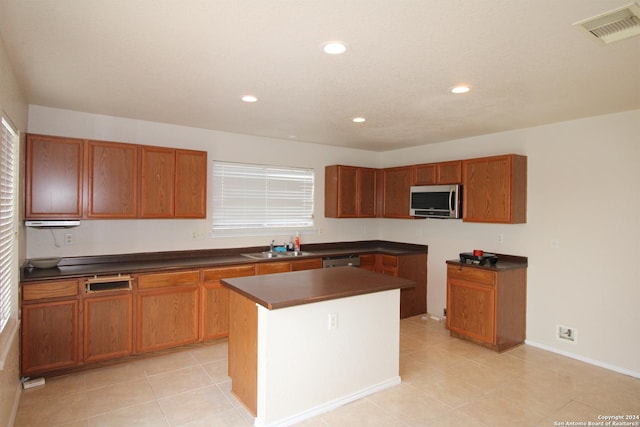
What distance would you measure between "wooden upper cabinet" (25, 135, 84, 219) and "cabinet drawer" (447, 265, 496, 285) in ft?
13.3

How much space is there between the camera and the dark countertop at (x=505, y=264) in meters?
4.02

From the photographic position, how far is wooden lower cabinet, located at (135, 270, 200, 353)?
3637 millimetres

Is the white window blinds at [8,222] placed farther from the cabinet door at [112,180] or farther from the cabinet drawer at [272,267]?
the cabinet drawer at [272,267]

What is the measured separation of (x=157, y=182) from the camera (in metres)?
3.94

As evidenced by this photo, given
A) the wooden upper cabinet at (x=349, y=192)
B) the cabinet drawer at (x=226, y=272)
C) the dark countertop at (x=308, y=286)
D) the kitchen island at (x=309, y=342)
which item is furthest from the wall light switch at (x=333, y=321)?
the wooden upper cabinet at (x=349, y=192)

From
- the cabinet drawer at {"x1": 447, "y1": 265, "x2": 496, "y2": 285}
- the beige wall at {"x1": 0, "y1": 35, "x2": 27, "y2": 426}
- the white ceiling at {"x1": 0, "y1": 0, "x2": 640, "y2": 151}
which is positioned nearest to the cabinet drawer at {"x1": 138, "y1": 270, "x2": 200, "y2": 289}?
the beige wall at {"x1": 0, "y1": 35, "x2": 27, "y2": 426}

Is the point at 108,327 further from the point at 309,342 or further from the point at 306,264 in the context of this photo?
the point at 306,264

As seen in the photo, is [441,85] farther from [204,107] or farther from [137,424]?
[137,424]

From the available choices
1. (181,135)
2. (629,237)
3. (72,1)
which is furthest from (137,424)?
(629,237)

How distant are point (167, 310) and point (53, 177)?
1638 mm

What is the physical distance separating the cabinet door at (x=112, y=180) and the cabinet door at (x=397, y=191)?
3.48 m

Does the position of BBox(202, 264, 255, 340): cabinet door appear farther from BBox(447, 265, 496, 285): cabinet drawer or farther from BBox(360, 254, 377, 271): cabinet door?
BBox(447, 265, 496, 285): cabinet drawer

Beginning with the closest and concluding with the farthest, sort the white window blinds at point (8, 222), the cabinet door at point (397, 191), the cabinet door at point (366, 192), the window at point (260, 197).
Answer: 1. the white window blinds at point (8, 222)
2. the window at point (260, 197)
3. the cabinet door at point (397, 191)
4. the cabinet door at point (366, 192)

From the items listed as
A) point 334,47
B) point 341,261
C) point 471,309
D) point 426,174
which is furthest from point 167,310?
point 426,174
